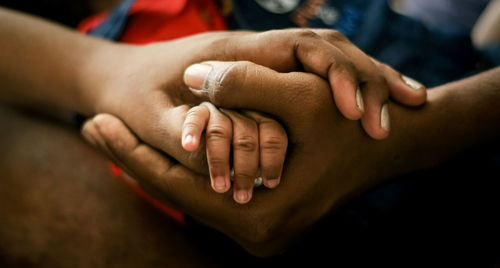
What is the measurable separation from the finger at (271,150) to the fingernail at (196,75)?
4.1 inches

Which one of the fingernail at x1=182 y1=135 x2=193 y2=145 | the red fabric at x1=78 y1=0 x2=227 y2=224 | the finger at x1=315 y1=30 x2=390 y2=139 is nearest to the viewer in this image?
the fingernail at x1=182 y1=135 x2=193 y2=145

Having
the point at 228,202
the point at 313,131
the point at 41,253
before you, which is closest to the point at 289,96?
the point at 313,131

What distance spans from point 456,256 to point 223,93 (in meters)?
0.51

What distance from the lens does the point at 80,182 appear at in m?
0.64

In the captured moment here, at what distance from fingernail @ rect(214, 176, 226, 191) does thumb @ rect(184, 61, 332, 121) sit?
0.10m

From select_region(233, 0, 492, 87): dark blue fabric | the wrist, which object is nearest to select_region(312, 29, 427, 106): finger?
select_region(233, 0, 492, 87): dark blue fabric

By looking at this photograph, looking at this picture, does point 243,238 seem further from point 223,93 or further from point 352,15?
point 352,15

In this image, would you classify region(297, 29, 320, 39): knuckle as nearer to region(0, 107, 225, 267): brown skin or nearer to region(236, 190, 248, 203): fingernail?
region(236, 190, 248, 203): fingernail

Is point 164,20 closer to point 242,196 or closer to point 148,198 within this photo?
point 148,198

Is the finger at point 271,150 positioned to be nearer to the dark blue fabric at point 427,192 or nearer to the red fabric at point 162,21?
the dark blue fabric at point 427,192

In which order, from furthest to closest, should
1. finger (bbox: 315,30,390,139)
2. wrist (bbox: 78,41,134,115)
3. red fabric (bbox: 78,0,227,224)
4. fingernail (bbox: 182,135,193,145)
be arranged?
red fabric (bbox: 78,0,227,224), wrist (bbox: 78,41,134,115), finger (bbox: 315,30,390,139), fingernail (bbox: 182,135,193,145)

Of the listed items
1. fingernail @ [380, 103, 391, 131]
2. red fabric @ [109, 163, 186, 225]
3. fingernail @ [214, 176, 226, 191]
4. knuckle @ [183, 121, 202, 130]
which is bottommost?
red fabric @ [109, 163, 186, 225]

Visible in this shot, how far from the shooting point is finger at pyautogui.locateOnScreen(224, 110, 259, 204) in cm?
44

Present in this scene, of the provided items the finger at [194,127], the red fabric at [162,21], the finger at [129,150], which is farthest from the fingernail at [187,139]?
the red fabric at [162,21]
